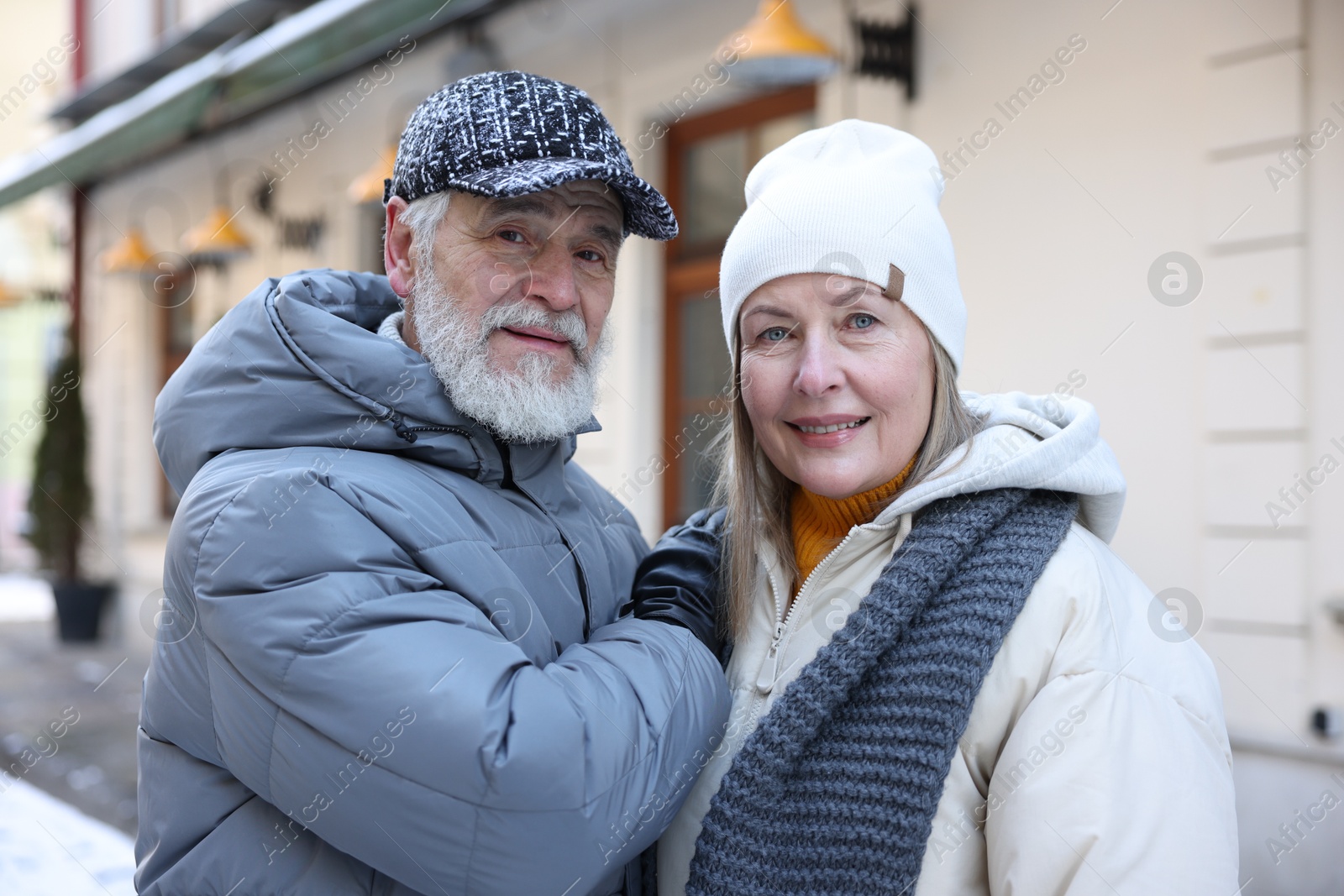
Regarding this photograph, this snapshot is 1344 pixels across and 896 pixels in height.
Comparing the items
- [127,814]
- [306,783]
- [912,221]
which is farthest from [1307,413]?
[127,814]

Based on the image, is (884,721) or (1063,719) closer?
(1063,719)

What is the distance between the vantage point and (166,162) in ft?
30.1

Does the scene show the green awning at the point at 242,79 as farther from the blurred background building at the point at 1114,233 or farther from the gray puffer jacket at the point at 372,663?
the gray puffer jacket at the point at 372,663

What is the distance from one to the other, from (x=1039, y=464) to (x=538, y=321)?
81 centimetres

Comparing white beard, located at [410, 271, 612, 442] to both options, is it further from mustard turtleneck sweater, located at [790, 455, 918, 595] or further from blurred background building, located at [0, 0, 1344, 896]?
blurred background building, located at [0, 0, 1344, 896]

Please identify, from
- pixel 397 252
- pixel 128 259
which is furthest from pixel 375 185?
pixel 397 252

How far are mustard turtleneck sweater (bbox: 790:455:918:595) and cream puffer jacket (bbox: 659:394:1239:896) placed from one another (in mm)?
80

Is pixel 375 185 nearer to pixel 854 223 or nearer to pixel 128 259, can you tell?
pixel 128 259

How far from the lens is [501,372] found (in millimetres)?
1615

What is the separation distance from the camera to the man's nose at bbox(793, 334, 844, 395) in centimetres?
148

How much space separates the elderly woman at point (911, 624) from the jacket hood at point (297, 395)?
0.50m

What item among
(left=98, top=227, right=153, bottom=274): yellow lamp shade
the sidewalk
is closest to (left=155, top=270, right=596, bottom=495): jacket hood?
the sidewalk

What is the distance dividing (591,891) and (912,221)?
1.07m

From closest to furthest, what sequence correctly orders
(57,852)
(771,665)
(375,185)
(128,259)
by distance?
(771,665) → (57,852) → (375,185) → (128,259)
